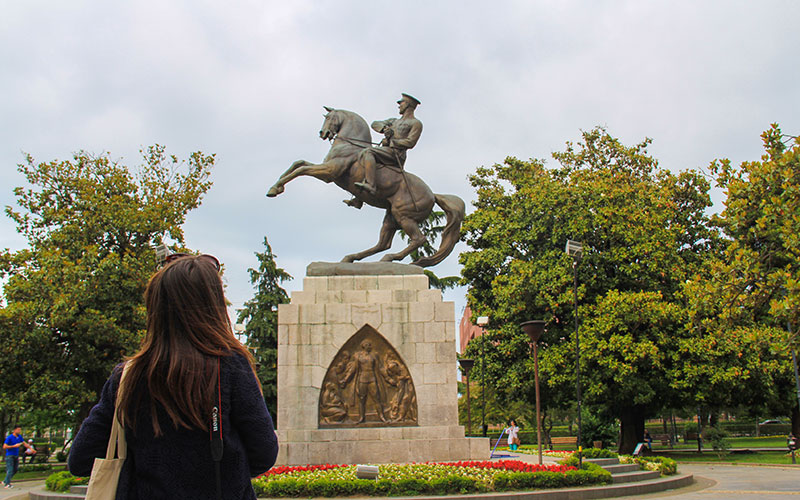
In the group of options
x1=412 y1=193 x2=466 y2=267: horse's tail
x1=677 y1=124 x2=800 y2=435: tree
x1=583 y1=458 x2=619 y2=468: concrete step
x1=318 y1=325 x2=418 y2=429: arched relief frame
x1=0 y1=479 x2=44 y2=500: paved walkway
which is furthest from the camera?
x1=412 y1=193 x2=466 y2=267: horse's tail

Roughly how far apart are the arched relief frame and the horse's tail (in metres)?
2.57

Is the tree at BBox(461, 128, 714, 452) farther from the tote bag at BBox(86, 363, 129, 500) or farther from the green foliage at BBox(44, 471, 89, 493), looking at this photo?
the tote bag at BBox(86, 363, 129, 500)

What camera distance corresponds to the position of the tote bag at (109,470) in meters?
2.11

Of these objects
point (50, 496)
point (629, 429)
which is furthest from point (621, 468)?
point (629, 429)

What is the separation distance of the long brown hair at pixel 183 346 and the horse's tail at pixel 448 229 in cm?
1238

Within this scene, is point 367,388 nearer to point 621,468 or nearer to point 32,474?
point 621,468

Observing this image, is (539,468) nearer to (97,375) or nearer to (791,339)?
(791,339)

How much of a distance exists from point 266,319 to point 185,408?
30.6 meters

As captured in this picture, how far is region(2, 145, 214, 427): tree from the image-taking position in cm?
2170

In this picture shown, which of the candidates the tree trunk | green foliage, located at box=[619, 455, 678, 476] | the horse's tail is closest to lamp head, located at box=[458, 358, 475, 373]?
the tree trunk

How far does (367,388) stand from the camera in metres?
12.7

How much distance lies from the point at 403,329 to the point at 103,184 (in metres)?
17.8

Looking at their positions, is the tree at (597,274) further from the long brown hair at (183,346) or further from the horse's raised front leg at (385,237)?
the long brown hair at (183,346)

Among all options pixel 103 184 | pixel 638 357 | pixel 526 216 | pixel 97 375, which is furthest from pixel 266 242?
pixel 638 357
